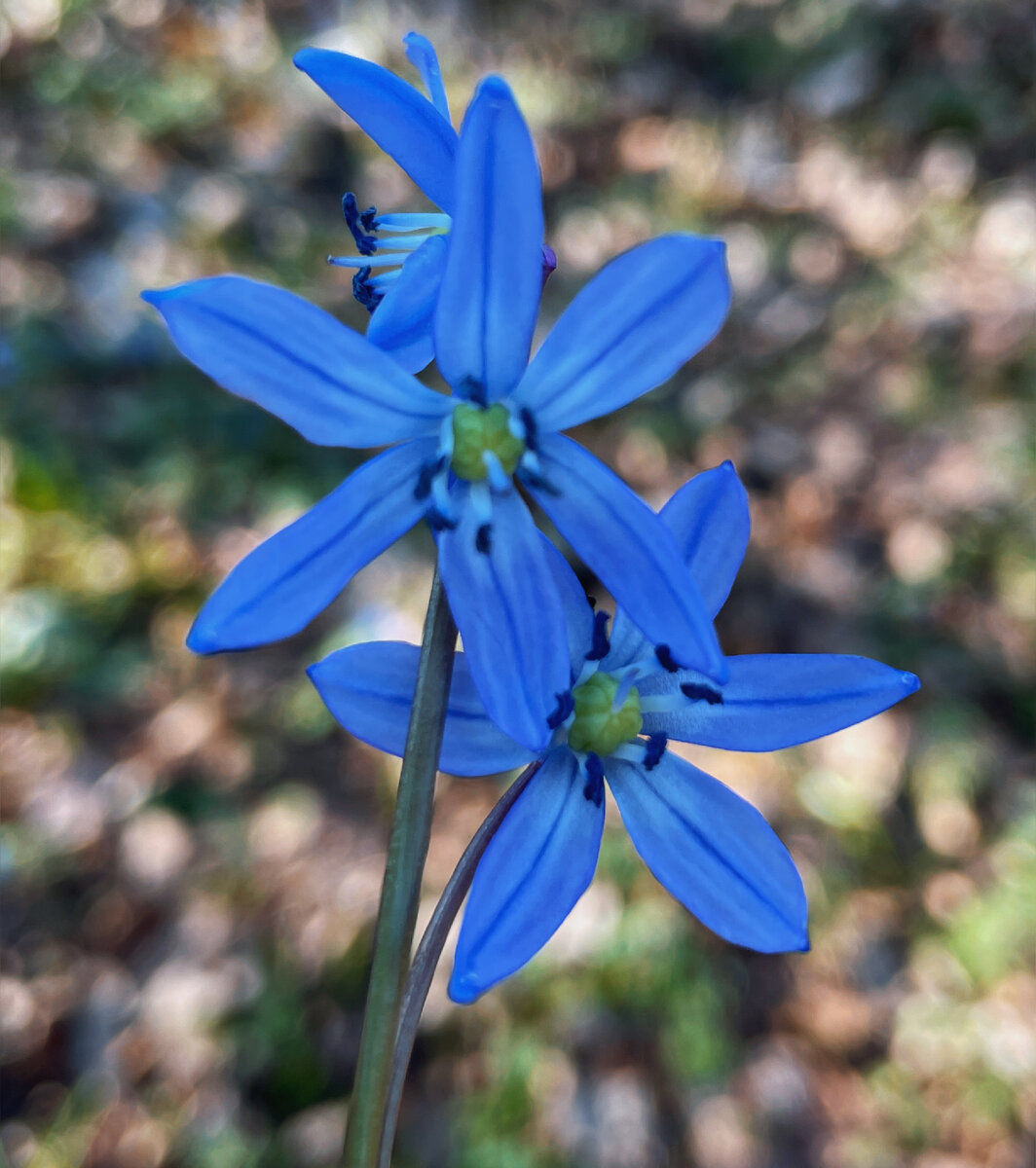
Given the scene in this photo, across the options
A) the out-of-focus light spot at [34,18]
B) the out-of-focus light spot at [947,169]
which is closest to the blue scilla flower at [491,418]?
the out-of-focus light spot at [947,169]

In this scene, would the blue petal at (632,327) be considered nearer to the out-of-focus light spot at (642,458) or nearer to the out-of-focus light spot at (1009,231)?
the out-of-focus light spot at (642,458)

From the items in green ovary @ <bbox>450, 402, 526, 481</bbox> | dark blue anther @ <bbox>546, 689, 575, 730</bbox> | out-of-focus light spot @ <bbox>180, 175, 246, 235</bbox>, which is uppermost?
green ovary @ <bbox>450, 402, 526, 481</bbox>

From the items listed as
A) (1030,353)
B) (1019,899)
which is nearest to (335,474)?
(1019,899)

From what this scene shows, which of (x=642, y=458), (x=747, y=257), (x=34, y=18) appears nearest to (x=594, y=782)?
(x=642, y=458)

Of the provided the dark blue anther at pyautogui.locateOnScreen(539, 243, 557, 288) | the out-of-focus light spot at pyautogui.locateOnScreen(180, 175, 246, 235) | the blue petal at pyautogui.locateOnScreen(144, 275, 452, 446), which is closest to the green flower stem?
the blue petal at pyautogui.locateOnScreen(144, 275, 452, 446)

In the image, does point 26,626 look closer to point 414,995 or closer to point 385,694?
point 385,694

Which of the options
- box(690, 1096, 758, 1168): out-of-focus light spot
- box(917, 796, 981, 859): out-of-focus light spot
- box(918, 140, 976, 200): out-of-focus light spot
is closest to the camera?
box(690, 1096, 758, 1168): out-of-focus light spot

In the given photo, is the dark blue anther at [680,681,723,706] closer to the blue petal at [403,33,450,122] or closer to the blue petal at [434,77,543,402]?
the blue petal at [434,77,543,402]

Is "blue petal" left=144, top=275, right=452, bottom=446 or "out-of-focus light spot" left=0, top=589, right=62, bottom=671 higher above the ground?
"blue petal" left=144, top=275, right=452, bottom=446

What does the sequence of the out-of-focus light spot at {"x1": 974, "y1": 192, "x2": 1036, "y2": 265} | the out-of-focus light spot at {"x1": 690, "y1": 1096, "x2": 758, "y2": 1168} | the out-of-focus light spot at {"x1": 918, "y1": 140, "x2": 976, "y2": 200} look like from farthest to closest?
the out-of-focus light spot at {"x1": 918, "y1": 140, "x2": 976, "y2": 200}
the out-of-focus light spot at {"x1": 974, "y1": 192, "x2": 1036, "y2": 265}
the out-of-focus light spot at {"x1": 690, "y1": 1096, "x2": 758, "y2": 1168}
